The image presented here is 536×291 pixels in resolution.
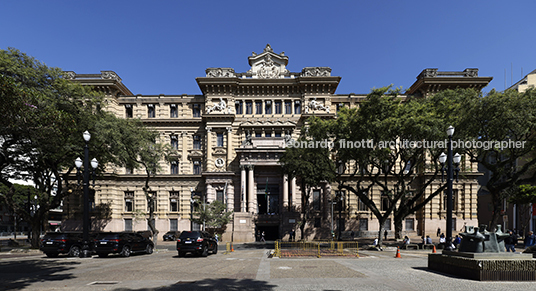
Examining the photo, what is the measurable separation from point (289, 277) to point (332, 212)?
28582mm

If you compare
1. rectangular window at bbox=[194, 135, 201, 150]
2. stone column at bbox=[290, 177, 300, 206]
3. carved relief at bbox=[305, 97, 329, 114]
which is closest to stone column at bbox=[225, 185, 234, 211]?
rectangular window at bbox=[194, 135, 201, 150]

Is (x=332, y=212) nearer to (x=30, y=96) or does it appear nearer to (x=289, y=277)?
(x=289, y=277)

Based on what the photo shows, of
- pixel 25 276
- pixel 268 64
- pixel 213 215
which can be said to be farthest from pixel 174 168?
pixel 25 276

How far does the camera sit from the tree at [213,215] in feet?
122

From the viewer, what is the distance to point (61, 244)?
21.5 m

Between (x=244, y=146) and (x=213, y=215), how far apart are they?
32.1ft

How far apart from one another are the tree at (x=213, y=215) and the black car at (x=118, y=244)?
13.6 metres

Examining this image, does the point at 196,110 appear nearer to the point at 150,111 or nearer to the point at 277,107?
the point at 150,111

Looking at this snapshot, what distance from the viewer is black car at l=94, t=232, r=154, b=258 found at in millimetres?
20703

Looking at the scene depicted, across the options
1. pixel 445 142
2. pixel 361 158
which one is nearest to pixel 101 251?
pixel 361 158

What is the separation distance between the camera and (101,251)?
20625mm

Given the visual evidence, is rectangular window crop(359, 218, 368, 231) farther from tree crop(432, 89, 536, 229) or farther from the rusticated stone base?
the rusticated stone base

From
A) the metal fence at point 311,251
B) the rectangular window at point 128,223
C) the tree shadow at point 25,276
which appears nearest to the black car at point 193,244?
the metal fence at point 311,251

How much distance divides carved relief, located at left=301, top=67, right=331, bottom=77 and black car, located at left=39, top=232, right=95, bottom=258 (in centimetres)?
3283
